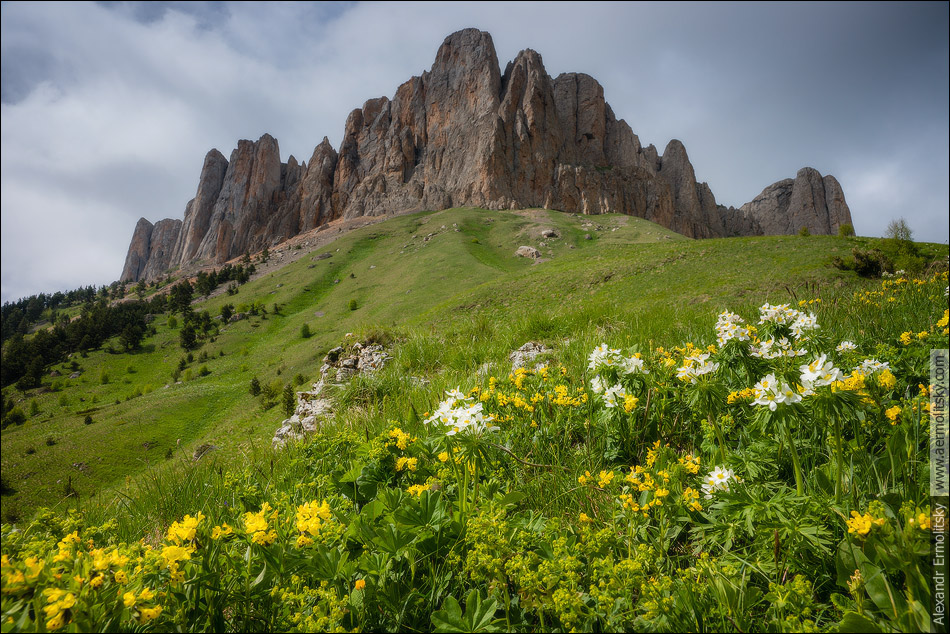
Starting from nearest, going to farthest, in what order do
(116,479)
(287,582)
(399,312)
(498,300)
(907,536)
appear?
1. (907,536)
2. (287,582)
3. (498,300)
4. (116,479)
5. (399,312)

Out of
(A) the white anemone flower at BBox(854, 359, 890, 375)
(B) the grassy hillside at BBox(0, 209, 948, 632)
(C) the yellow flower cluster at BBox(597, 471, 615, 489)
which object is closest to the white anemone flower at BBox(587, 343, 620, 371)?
(B) the grassy hillside at BBox(0, 209, 948, 632)

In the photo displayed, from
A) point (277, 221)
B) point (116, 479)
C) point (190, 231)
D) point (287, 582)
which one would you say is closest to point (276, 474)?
point (287, 582)

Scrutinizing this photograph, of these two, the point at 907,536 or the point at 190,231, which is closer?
the point at 907,536

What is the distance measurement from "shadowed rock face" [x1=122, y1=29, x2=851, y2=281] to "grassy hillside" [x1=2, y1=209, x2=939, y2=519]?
1894 centimetres

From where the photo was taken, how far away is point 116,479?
28.3 meters

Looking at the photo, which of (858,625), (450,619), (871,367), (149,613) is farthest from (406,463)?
(871,367)

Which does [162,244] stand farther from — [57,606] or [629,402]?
[629,402]

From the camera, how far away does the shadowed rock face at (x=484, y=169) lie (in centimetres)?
10050

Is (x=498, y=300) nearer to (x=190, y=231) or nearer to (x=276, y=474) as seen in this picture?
(x=276, y=474)

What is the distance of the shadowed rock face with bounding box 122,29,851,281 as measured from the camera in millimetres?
100500

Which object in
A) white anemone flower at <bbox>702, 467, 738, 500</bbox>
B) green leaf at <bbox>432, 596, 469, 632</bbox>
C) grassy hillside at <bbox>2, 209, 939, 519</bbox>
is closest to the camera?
green leaf at <bbox>432, 596, 469, 632</bbox>

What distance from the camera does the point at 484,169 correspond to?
95.9 metres

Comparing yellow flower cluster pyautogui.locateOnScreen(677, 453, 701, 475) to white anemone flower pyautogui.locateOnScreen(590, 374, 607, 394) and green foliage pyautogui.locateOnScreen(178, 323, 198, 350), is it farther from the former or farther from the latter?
green foliage pyautogui.locateOnScreen(178, 323, 198, 350)

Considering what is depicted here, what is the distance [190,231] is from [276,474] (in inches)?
7541
